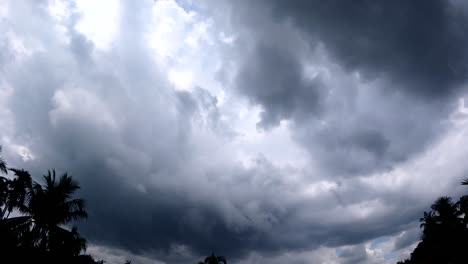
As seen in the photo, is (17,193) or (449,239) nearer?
(17,193)

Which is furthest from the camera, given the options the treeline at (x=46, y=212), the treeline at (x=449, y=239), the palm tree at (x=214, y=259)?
the palm tree at (x=214, y=259)

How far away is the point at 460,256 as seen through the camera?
112ft

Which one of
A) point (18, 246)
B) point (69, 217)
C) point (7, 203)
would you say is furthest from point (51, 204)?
point (18, 246)

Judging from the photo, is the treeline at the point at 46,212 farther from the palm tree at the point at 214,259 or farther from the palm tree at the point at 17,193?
the palm tree at the point at 214,259

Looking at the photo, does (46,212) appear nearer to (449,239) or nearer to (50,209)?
(50,209)

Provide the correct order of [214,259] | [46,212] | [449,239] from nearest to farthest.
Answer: [46,212], [449,239], [214,259]

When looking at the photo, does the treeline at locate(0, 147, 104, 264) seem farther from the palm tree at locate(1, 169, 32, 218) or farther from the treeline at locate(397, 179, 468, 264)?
the treeline at locate(397, 179, 468, 264)

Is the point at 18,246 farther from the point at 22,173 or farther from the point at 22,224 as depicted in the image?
the point at 22,173

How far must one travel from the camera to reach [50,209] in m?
25.4

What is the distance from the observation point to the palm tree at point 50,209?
2473 cm

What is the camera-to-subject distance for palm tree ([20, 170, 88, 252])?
974 inches

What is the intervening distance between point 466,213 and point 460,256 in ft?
17.5

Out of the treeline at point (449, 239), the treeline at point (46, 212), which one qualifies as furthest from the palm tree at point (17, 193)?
the treeline at point (449, 239)

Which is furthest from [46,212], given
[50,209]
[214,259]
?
[214,259]
